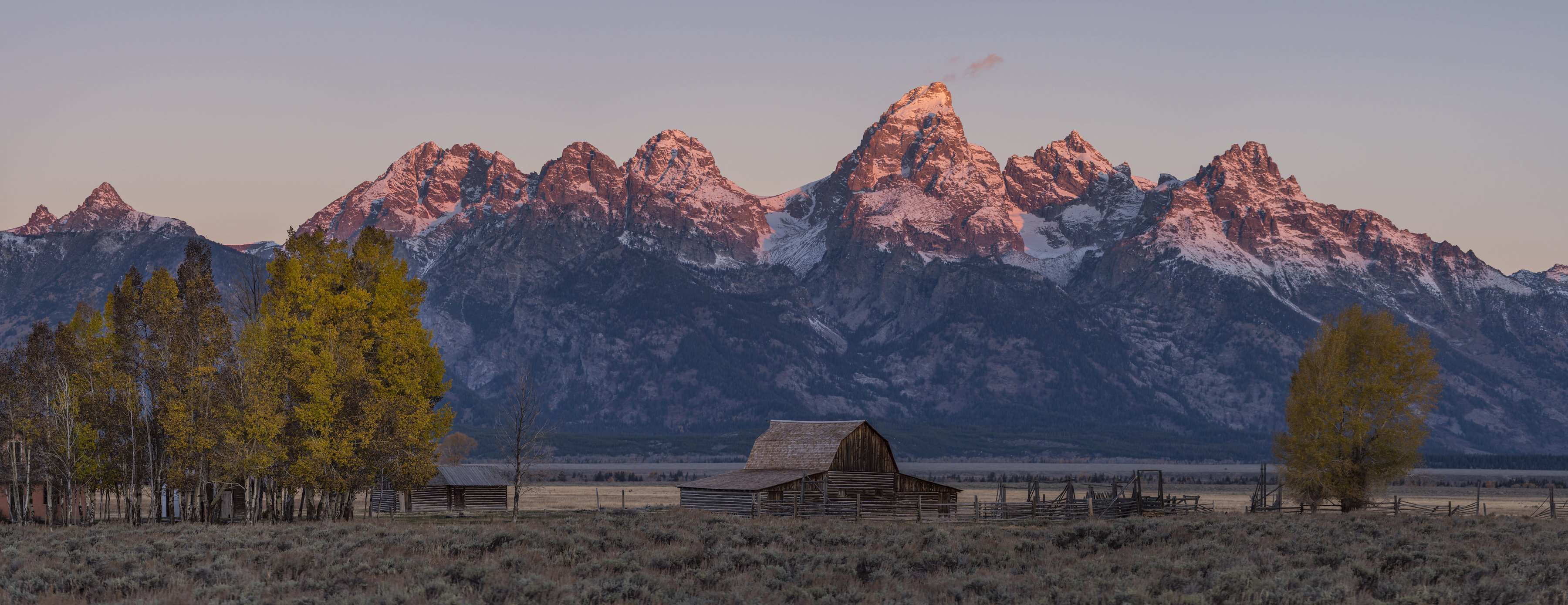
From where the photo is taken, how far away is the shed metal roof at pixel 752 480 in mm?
62281

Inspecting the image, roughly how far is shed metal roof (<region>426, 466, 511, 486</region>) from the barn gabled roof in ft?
60.9

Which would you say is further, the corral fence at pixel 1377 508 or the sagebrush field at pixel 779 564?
the corral fence at pixel 1377 508

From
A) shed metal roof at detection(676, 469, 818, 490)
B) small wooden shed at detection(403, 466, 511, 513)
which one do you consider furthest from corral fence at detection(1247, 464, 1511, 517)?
small wooden shed at detection(403, 466, 511, 513)

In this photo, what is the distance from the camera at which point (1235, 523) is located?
45000mm

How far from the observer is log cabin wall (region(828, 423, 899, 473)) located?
215ft

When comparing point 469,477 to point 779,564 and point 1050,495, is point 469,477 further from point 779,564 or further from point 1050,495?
point 1050,495

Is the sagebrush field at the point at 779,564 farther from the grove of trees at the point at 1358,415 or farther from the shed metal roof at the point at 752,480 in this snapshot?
the shed metal roof at the point at 752,480

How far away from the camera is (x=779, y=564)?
31.4 m

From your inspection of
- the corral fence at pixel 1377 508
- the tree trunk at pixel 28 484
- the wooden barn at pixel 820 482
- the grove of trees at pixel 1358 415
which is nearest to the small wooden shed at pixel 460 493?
the wooden barn at pixel 820 482

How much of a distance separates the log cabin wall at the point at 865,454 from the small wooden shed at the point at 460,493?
2350 cm

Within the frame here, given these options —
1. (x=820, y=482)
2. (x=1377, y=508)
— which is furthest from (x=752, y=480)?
(x=1377, y=508)

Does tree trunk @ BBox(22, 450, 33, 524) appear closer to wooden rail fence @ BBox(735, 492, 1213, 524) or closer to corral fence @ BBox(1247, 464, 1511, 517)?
wooden rail fence @ BBox(735, 492, 1213, 524)

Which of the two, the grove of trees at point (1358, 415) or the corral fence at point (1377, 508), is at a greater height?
the grove of trees at point (1358, 415)

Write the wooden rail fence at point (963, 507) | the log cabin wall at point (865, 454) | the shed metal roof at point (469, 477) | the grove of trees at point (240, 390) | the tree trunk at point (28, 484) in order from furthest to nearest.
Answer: the shed metal roof at point (469, 477), the log cabin wall at point (865, 454), the wooden rail fence at point (963, 507), the tree trunk at point (28, 484), the grove of trees at point (240, 390)
